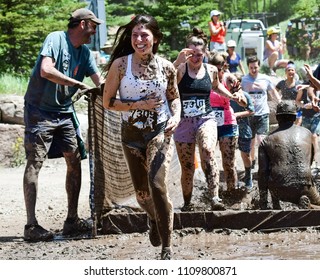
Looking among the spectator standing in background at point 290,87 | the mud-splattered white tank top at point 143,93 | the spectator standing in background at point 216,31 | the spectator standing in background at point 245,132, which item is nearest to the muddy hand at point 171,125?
the mud-splattered white tank top at point 143,93

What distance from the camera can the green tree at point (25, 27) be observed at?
59.8 ft

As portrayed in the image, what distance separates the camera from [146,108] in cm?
807

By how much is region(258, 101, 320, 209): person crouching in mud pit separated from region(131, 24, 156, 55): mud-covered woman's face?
232 centimetres

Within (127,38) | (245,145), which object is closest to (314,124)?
(245,145)

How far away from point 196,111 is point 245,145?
10.2 ft

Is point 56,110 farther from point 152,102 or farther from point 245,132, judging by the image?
point 245,132

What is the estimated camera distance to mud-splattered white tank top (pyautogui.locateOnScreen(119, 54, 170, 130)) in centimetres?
813

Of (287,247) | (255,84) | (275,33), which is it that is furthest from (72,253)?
(275,33)

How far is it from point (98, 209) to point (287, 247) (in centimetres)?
202

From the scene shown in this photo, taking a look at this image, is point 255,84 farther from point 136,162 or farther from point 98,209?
point 136,162

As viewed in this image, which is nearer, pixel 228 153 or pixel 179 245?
pixel 179 245

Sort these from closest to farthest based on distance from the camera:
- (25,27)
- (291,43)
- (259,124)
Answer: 1. (259,124)
2. (25,27)
3. (291,43)

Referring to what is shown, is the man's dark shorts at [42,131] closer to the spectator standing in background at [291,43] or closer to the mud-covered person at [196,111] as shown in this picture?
the mud-covered person at [196,111]

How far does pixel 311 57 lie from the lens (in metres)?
25.2
